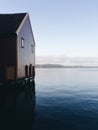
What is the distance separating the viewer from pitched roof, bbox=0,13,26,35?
32466 mm

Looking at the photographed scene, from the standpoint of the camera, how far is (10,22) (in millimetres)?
35312

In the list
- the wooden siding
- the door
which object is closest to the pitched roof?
the wooden siding

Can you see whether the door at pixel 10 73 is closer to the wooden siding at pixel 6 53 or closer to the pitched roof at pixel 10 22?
the wooden siding at pixel 6 53

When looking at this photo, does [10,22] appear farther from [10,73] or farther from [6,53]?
[10,73]

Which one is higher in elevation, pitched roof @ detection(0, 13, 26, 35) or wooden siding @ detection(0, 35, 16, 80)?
pitched roof @ detection(0, 13, 26, 35)

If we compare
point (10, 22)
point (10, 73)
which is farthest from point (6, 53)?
point (10, 22)

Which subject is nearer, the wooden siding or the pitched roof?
the wooden siding

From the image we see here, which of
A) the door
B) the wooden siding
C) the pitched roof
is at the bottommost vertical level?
the door

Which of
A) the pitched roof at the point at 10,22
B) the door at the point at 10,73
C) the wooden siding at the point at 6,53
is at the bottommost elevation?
the door at the point at 10,73

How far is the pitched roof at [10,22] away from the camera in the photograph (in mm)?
32466

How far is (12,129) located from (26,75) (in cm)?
2510

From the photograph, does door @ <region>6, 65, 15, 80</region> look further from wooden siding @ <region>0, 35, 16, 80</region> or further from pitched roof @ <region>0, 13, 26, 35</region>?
pitched roof @ <region>0, 13, 26, 35</region>

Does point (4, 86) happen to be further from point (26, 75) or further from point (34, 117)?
point (34, 117)

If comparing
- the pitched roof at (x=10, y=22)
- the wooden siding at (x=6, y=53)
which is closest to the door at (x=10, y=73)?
the wooden siding at (x=6, y=53)
